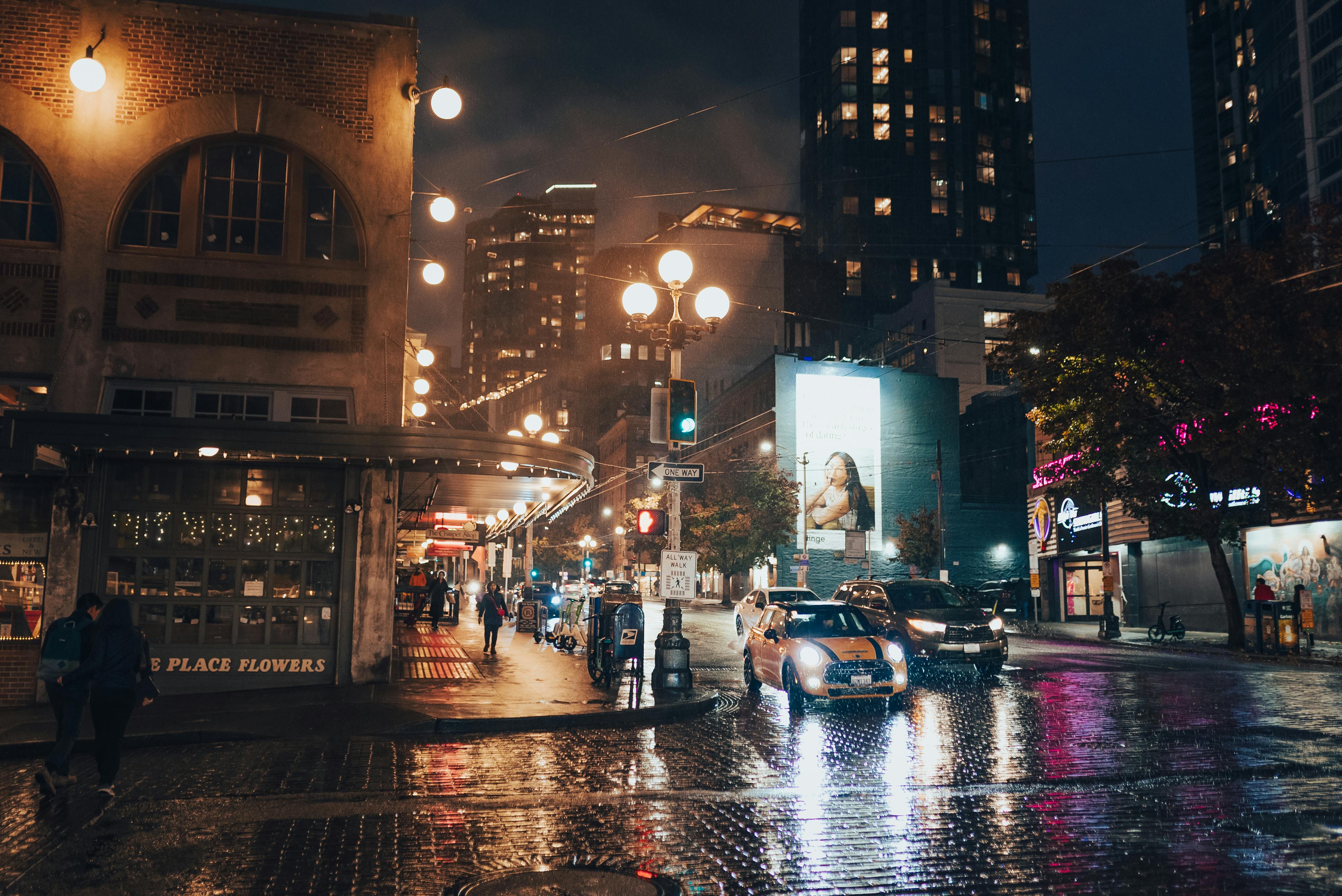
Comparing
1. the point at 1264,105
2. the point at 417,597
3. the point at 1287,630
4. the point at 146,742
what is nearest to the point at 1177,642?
the point at 1287,630

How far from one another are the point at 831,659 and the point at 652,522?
3789 millimetres

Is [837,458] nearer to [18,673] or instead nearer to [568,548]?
[568,548]

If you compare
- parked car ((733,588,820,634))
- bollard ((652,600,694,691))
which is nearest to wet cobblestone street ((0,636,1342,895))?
bollard ((652,600,694,691))

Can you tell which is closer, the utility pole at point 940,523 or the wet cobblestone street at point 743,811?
the wet cobblestone street at point 743,811

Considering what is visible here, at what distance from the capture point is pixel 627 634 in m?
17.5

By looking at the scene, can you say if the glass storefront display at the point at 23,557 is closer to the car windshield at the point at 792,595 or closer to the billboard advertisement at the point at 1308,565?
the car windshield at the point at 792,595

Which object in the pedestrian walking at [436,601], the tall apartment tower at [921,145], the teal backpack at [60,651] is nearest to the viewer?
the teal backpack at [60,651]

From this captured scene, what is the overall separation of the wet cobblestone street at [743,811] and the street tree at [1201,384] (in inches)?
523

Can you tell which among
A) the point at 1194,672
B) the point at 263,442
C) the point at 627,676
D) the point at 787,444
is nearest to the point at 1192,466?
the point at 1194,672

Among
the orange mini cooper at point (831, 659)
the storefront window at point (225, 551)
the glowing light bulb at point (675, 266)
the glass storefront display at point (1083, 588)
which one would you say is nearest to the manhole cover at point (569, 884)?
the orange mini cooper at point (831, 659)

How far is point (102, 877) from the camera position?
6191mm

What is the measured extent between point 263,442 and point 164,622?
3525 millimetres

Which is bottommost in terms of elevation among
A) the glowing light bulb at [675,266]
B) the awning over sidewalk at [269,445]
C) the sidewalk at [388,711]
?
the sidewalk at [388,711]

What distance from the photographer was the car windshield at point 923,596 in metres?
20.4
